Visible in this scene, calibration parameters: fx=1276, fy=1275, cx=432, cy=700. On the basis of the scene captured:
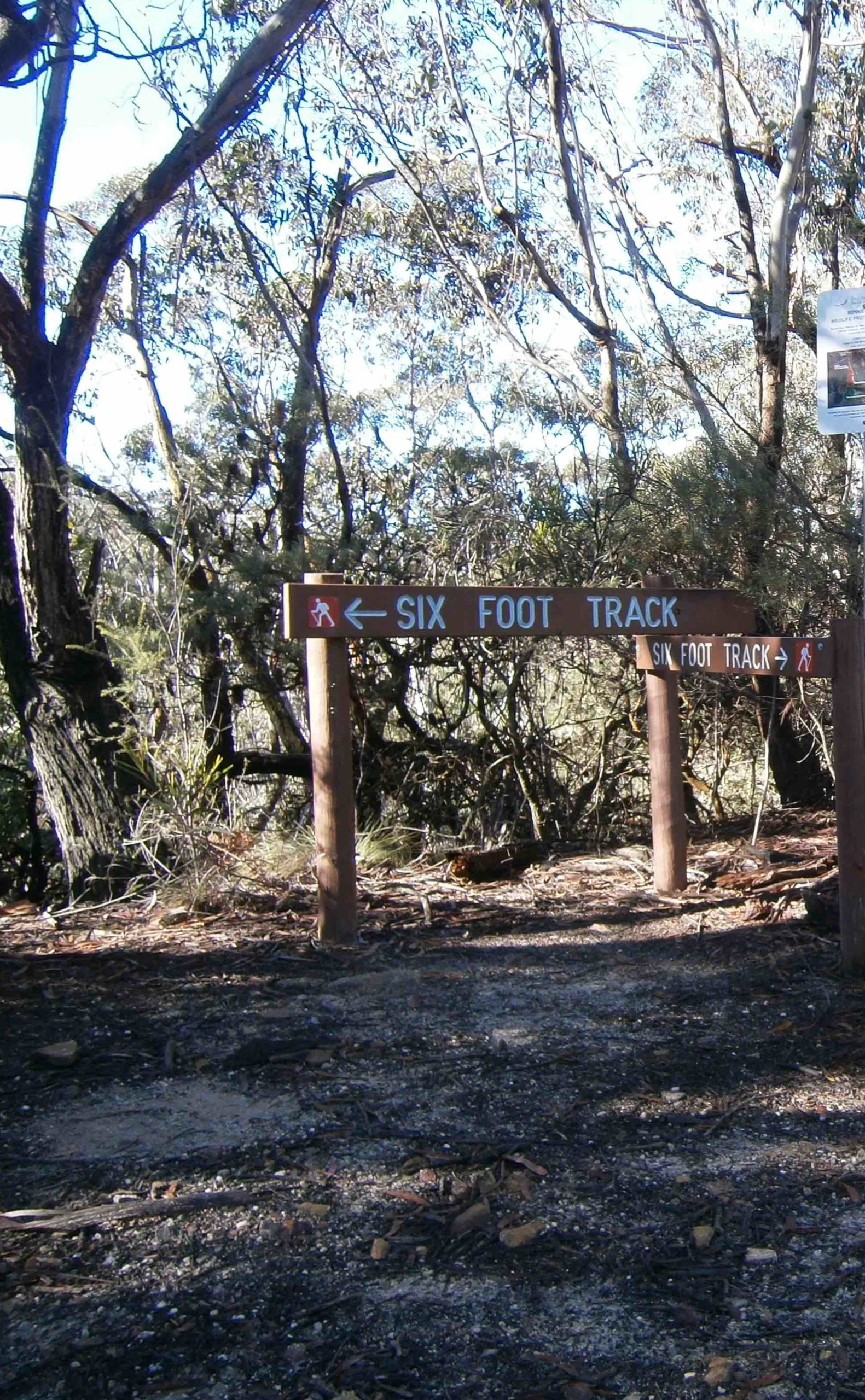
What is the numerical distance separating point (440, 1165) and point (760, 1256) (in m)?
0.93

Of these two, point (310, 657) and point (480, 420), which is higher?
point (480, 420)

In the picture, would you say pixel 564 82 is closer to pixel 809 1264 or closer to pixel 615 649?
pixel 615 649

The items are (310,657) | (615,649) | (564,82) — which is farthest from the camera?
(564,82)

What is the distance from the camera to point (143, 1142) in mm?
3812

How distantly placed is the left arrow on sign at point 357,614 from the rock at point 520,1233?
3.07m

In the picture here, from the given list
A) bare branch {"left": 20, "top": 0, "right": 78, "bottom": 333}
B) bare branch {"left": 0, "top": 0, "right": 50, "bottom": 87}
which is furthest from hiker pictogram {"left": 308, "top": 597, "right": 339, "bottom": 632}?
bare branch {"left": 0, "top": 0, "right": 50, "bottom": 87}

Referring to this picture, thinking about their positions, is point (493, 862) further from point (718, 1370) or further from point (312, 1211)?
point (718, 1370)

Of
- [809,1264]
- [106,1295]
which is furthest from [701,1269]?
[106,1295]

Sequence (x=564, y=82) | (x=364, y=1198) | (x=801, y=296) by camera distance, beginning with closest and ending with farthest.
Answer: (x=364, y=1198) → (x=564, y=82) → (x=801, y=296)

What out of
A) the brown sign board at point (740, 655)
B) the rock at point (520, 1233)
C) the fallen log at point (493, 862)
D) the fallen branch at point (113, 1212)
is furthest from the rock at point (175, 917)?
the rock at point (520, 1233)

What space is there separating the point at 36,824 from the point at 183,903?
2.61 meters

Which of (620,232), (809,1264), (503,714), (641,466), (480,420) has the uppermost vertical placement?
(620,232)

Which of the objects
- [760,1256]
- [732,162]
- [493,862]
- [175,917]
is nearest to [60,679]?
[175,917]

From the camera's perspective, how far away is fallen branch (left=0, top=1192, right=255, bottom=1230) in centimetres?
330
